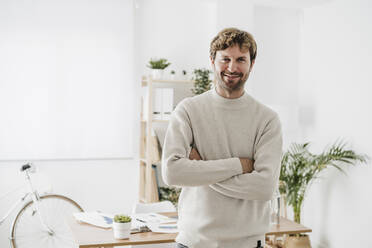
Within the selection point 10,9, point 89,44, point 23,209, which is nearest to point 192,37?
point 89,44

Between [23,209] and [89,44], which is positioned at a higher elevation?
[89,44]

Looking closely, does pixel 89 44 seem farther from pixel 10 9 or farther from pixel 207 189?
pixel 207 189

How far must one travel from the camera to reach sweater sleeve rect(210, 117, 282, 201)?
162 centimetres

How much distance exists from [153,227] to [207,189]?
0.92m

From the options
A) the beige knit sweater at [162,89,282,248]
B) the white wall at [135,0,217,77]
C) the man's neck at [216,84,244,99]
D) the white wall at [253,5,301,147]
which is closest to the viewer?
the beige knit sweater at [162,89,282,248]

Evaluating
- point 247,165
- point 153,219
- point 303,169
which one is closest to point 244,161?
point 247,165

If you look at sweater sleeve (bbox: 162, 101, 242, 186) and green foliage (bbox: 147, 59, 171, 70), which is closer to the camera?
sweater sleeve (bbox: 162, 101, 242, 186)

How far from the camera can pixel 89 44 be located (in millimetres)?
3936

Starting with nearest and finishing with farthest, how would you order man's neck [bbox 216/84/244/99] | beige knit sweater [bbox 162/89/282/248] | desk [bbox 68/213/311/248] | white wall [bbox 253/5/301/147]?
beige knit sweater [bbox 162/89/282/248] → man's neck [bbox 216/84/244/99] → desk [bbox 68/213/311/248] → white wall [bbox 253/5/301/147]

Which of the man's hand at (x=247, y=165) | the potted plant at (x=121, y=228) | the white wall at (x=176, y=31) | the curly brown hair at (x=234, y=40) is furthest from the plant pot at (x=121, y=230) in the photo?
the white wall at (x=176, y=31)

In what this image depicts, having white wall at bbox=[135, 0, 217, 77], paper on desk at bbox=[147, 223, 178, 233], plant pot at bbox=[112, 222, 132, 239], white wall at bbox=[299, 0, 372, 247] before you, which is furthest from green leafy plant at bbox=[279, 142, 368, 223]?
plant pot at bbox=[112, 222, 132, 239]

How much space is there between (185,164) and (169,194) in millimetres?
2368

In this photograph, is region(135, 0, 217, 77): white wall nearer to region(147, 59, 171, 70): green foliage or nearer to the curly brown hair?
region(147, 59, 171, 70): green foliage

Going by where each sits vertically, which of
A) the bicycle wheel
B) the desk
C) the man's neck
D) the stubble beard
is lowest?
the bicycle wheel
